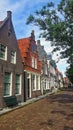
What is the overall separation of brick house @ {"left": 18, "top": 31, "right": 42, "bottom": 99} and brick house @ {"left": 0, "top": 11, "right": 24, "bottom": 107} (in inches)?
104

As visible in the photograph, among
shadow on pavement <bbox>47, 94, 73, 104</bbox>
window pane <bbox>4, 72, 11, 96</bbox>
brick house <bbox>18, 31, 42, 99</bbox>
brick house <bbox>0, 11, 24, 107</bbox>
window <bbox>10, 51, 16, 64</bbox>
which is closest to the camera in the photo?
brick house <bbox>0, 11, 24, 107</bbox>

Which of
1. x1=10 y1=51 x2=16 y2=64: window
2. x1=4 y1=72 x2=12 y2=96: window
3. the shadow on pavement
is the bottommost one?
the shadow on pavement

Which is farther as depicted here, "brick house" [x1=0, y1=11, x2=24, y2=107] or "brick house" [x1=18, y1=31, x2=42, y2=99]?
"brick house" [x1=18, y1=31, x2=42, y2=99]

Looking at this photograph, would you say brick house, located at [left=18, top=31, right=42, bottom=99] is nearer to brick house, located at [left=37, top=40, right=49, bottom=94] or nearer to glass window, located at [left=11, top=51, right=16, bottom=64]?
glass window, located at [left=11, top=51, right=16, bottom=64]

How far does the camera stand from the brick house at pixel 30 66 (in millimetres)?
25406

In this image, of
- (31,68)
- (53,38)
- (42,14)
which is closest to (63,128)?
(53,38)

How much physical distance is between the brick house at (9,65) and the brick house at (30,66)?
2.65m

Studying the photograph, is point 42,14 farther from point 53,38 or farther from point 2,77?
point 2,77

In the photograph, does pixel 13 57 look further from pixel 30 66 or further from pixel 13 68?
pixel 30 66

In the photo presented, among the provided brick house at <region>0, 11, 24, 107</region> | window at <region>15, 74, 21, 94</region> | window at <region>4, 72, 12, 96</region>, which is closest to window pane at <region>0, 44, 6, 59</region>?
brick house at <region>0, 11, 24, 107</region>

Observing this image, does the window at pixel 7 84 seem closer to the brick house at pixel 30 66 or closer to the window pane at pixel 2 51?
the window pane at pixel 2 51

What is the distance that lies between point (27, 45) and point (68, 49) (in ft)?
32.3

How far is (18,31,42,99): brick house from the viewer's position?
25.4m

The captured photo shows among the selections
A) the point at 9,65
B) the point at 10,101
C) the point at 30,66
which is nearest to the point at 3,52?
the point at 9,65
